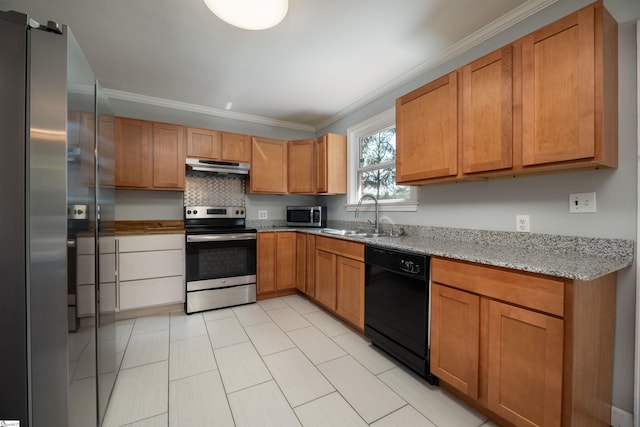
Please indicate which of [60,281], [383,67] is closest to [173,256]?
[60,281]

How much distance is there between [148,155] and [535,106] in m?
3.52

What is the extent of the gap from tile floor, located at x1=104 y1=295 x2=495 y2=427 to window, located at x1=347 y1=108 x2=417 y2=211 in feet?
4.88

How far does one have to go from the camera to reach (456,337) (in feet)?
4.88

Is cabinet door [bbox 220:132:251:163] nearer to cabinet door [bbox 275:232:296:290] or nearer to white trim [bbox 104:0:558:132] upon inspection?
white trim [bbox 104:0:558:132]

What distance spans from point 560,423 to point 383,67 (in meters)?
2.74

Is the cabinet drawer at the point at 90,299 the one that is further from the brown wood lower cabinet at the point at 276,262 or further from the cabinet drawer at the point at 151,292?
the brown wood lower cabinet at the point at 276,262

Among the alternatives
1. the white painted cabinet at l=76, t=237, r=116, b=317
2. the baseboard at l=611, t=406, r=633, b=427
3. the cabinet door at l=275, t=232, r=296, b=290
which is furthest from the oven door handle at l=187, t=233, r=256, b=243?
the baseboard at l=611, t=406, r=633, b=427

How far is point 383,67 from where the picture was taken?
8.21 ft

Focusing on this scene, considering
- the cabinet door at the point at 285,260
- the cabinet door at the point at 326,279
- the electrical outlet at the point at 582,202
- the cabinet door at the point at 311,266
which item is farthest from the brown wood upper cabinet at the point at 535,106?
the cabinet door at the point at 285,260

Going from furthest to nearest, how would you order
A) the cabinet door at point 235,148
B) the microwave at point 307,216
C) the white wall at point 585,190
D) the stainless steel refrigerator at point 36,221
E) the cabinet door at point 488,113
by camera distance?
the microwave at point 307,216 → the cabinet door at point 235,148 → the cabinet door at point 488,113 → the white wall at point 585,190 → the stainless steel refrigerator at point 36,221

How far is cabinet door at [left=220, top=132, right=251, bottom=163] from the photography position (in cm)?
334

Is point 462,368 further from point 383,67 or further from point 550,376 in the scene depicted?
point 383,67

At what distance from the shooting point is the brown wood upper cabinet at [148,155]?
112 inches

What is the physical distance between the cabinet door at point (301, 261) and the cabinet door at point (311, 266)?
7 cm
